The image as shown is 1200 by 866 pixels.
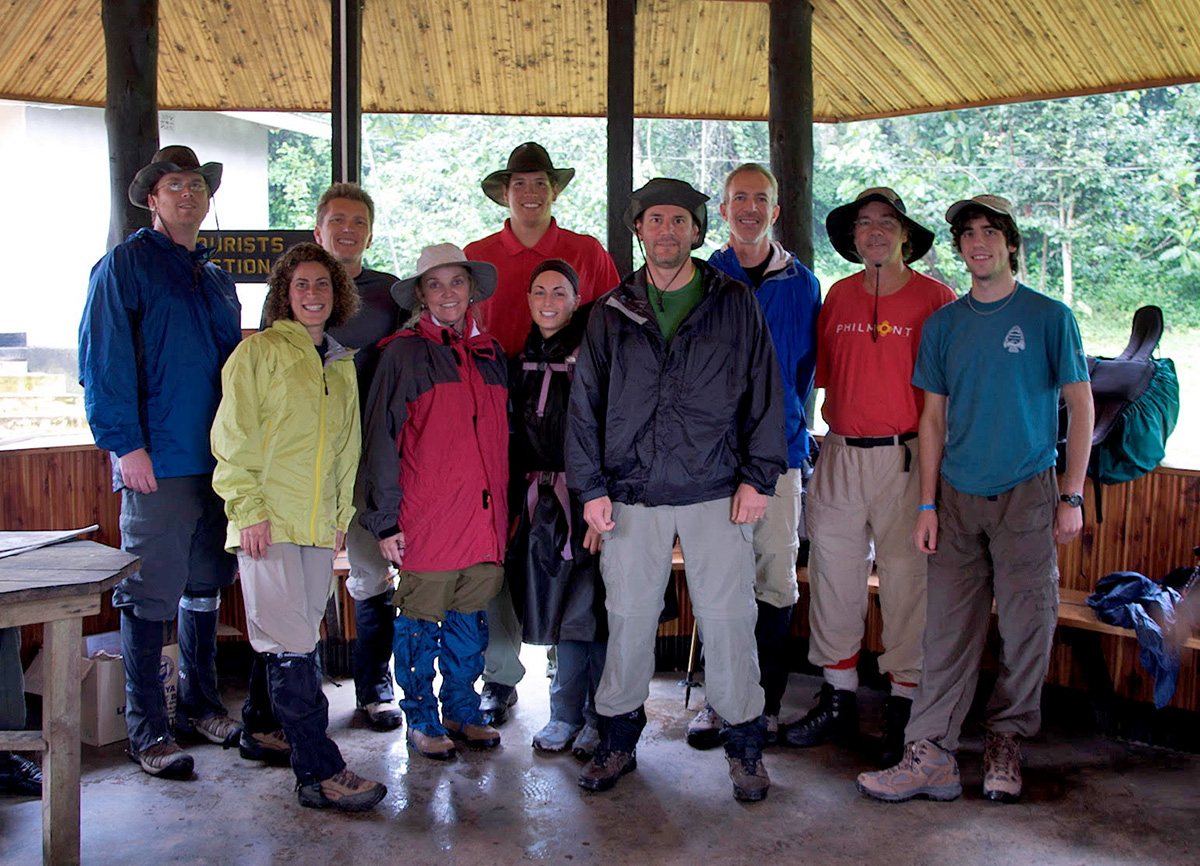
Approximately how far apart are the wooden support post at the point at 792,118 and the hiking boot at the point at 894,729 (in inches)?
90.0

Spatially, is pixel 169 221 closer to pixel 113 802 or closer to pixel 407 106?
pixel 113 802

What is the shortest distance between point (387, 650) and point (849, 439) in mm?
1866

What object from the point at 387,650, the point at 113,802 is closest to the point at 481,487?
the point at 387,650

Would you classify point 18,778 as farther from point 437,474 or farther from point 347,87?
point 347,87

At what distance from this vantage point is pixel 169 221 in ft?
11.0

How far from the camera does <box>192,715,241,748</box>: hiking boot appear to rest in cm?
362

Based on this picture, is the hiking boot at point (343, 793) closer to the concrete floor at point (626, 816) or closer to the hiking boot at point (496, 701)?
the concrete floor at point (626, 816)

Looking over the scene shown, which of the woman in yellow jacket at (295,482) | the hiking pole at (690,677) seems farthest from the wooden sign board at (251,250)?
the hiking pole at (690,677)

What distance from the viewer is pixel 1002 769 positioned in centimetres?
328

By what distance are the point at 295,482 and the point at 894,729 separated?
218 centimetres

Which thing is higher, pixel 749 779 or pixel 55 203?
pixel 55 203

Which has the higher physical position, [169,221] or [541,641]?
[169,221]

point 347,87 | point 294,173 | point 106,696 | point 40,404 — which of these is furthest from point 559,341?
point 294,173

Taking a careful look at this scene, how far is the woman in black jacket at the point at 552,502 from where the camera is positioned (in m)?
3.45
